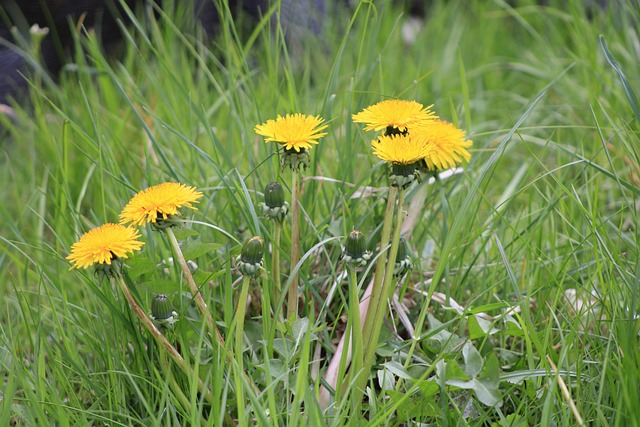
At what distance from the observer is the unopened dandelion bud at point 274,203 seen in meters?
1.11

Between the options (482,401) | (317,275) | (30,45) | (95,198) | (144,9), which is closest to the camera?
(482,401)

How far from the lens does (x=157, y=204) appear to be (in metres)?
1.02

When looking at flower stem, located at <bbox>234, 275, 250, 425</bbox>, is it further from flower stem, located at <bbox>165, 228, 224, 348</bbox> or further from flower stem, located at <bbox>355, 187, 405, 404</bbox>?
flower stem, located at <bbox>355, 187, 405, 404</bbox>

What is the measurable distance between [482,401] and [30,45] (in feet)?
6.33

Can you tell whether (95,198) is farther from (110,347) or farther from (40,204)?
(110,347)

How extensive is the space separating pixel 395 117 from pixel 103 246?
45cm

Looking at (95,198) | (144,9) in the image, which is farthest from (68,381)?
(144,9)

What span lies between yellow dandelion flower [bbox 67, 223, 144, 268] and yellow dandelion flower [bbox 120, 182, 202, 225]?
27mm

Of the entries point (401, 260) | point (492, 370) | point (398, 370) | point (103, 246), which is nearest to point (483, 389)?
point (492, 370)

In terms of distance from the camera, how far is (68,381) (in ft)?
4.05

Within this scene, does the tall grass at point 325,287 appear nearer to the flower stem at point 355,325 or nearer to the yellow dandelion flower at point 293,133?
the flower stem at point 355,325

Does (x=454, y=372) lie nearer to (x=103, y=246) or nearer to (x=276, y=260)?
(x=276, y=260)

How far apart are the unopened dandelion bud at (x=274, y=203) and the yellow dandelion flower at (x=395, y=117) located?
0.53ft

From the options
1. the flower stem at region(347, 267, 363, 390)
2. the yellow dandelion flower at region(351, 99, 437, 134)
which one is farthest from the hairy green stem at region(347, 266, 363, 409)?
the yellow dandelion flower at region(351, 99, 437, 134)
